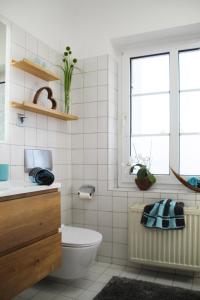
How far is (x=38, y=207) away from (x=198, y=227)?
128 cm

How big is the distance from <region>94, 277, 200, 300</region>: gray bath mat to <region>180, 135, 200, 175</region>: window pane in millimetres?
997

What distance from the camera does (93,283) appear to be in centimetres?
216

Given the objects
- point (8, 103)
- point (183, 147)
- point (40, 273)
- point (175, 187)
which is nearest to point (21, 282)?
point (40, 273)

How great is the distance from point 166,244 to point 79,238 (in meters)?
0.72

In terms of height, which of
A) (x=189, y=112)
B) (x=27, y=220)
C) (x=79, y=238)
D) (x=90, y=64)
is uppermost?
(x=90, y=64)

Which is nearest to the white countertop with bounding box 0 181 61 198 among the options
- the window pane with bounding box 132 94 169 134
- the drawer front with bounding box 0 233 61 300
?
the drawer front with bounding box 0 233 61 300

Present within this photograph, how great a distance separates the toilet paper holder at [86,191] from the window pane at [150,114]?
701 millimetres

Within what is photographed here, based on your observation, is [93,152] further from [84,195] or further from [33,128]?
[33,128]

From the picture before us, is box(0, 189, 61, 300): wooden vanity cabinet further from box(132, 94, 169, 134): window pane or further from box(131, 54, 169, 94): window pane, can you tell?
box(131, 54, 169, 94): window pane

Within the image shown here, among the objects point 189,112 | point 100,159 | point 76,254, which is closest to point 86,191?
point 100,159

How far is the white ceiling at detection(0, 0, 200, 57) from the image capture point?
2.33 m

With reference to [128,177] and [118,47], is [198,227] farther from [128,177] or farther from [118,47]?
[118,47]

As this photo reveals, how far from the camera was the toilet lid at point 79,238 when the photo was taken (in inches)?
75.9

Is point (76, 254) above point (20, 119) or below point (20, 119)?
below
